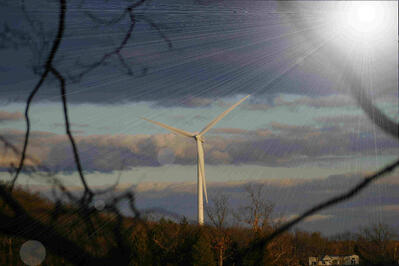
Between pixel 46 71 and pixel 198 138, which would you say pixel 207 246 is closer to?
pixel 198 138

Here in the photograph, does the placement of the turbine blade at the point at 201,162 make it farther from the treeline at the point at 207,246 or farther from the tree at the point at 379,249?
the tree at the point at 379,249

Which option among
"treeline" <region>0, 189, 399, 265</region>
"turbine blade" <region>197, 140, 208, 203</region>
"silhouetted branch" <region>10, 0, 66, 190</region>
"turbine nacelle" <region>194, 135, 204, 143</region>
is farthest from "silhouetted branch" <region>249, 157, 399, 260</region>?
"turbine nacelle" <region>194, 135, 204, 143</region>

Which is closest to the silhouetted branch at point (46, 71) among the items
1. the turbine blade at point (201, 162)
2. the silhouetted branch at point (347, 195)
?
the silhouetted branch at point (347, 195)

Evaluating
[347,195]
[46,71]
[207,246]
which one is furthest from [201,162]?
[347,195]

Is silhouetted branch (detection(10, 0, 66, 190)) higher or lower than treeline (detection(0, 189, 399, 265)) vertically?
higher

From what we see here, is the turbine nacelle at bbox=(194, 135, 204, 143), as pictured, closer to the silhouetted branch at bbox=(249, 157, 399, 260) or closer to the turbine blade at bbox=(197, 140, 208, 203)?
the turbine blade at bbox=(197, 140, 208, 203)

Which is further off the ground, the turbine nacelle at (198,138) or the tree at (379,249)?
the turbine nacelle at (198,138)

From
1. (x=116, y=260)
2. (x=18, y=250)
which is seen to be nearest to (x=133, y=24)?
(x=18, y=250)

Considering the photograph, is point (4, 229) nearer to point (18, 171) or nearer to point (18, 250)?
point (18, 171)

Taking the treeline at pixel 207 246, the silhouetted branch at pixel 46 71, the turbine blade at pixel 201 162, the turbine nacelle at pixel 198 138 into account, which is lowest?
the treeline at pixel 207 246

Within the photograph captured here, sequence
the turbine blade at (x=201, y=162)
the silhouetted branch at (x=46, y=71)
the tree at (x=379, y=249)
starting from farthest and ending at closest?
the turbine blade at (x=201, y=162)
the tree at (x=379, y=249)
the silhouetted branch at (x=46, y=71)

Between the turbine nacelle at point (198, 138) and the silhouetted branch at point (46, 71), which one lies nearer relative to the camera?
the silhouetted branch at point (46, 71)

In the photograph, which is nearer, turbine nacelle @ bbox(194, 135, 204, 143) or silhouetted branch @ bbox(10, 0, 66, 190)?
silhouetted branch @ bbox(10, 0, 66, 190)
